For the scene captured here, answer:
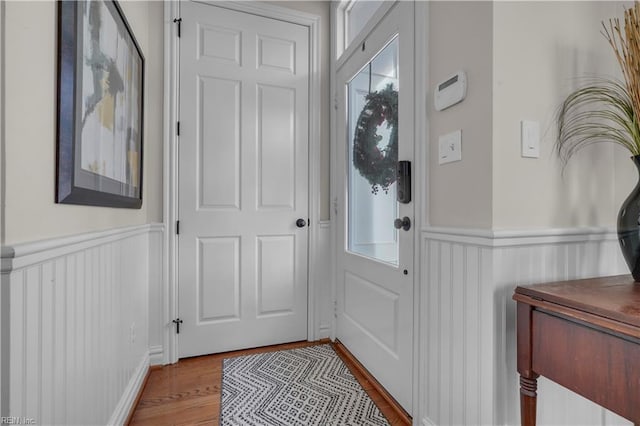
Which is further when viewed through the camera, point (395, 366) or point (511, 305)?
point (395, 366)

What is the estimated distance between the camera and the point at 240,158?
6.94 ft

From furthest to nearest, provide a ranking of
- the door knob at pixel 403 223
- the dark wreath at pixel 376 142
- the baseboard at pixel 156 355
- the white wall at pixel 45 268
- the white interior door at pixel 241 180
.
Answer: the white interior door at pixel 241 180 → the baseboard at pixel 156 355 → the dark wreath at pixel 376 142 → the door knob at pixel 403 223 → the white wall at pixel 45 268

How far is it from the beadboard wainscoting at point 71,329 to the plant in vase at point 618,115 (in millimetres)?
1597

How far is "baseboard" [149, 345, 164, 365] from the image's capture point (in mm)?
1905

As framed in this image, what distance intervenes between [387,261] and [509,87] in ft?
3.05

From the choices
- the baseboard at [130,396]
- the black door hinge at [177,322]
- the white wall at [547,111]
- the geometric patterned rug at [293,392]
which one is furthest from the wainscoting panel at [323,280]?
the white wall at [547,111]

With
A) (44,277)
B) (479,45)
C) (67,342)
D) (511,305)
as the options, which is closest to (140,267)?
(67,342)

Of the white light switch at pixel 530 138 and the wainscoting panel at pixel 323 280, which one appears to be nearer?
the white light switch at pixel 530 138

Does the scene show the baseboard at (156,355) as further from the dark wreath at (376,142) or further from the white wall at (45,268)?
the dark wreath at (376,142)

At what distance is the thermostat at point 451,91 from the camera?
1.08 metres

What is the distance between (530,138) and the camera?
3.38 ft

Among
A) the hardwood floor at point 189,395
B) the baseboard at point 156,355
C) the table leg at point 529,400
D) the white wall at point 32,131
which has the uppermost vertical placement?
the white wall at point 32,131

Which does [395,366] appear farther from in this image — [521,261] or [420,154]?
[420,154]

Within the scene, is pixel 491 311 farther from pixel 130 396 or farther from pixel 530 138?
pixel 130 396
